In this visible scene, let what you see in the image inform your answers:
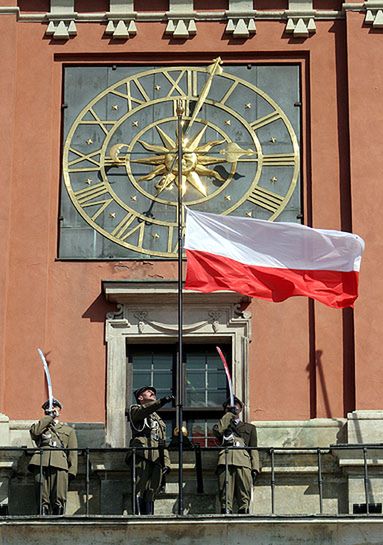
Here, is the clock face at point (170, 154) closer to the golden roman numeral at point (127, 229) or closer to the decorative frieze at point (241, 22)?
the golden roman numeral at point (127, 229)

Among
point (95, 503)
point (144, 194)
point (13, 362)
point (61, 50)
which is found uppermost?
point (61, 50)

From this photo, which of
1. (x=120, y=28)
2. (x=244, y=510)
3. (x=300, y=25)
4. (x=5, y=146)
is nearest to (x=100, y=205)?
(x=5, y=146)

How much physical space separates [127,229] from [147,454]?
2497 millimetres

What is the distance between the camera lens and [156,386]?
2038 cm

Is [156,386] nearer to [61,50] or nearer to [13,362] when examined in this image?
[13,362]

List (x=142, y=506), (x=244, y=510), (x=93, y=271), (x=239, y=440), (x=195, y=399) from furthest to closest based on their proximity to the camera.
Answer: (x=93, y=271)
(x=195, y=399)
(x=239, y=440)
(x=142, y=506)
(x=244, y=510)

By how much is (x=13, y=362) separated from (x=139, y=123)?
2.52 meters

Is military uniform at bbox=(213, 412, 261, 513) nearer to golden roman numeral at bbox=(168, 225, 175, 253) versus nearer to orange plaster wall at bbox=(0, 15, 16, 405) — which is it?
golden roman numeral at bbox=(168, 225, 175, 253)

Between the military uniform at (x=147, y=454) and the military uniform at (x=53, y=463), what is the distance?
0.51m

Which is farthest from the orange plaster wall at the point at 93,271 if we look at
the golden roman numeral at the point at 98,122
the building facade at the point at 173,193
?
the golden roman numeral at the point at 98,122

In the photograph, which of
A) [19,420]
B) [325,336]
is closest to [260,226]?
[325,336]

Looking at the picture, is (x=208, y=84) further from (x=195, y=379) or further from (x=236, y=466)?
(x=236, y=466)

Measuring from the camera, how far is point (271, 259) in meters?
19.6

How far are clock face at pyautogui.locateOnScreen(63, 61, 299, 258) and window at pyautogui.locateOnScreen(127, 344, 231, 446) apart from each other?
2.92 ft
